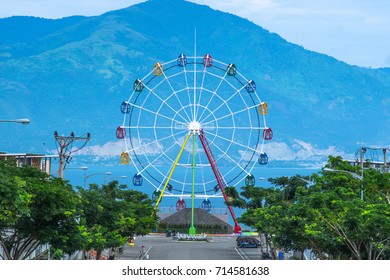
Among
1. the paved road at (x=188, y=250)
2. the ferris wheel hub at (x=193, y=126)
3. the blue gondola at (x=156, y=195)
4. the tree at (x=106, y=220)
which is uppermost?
the ferris wheel hub at (x=193, y=126)

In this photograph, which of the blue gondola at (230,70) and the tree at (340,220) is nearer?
the tree at (340,220)

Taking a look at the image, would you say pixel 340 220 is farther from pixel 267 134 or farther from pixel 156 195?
pixel 156 195

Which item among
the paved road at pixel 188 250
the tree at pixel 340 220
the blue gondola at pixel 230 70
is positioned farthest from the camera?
the blue gondola at pixel 230 70

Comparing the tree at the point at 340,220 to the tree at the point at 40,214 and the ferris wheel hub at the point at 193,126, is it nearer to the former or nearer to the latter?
the tree at the point at 40,214

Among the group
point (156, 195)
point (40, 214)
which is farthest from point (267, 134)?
point (40, 214)

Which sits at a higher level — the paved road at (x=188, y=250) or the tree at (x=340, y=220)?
the tree at (x=340, y=220)

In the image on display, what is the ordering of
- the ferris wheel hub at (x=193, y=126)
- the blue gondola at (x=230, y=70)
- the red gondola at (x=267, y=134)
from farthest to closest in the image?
the ferris wheel hub at (x=193, y=126) < the blue gondola at (x=230, y=70) < the red gondola at (x=267, y=134)

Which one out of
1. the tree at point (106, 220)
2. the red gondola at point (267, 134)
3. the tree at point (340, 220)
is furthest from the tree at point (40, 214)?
the red gondola at point (267, 134)
